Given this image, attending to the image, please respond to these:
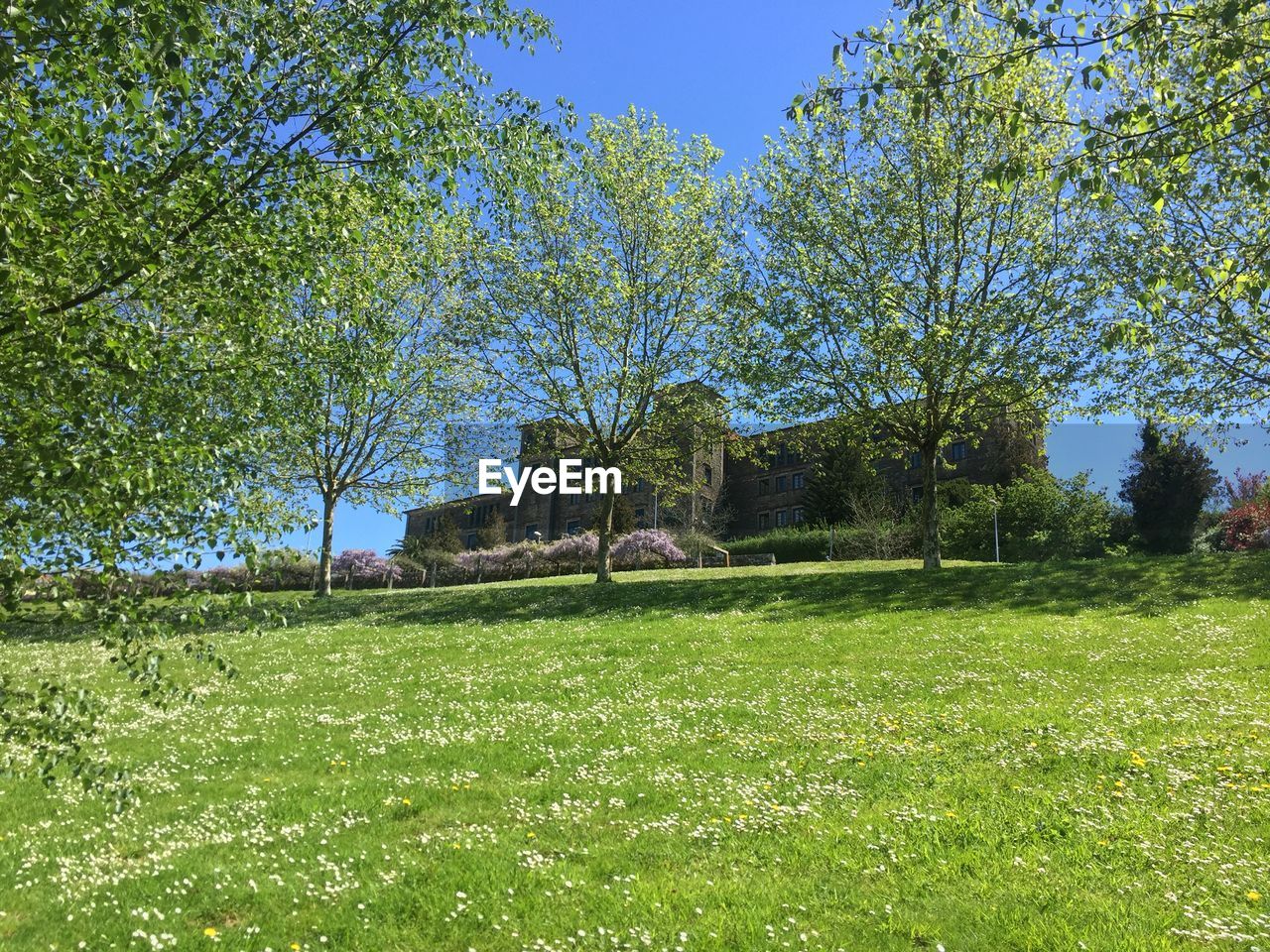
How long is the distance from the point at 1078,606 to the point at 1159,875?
47.5ft

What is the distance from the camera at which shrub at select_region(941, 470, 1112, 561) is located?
1688 inches

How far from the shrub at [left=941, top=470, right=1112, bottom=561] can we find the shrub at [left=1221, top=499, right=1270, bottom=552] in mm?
5863

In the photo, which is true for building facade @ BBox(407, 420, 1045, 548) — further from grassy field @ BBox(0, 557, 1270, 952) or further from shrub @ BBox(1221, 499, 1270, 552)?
grassy field @ BBox(0, 557, 1270, 952)

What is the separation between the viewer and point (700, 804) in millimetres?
8438

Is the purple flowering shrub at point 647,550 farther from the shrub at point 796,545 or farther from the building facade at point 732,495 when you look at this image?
the shrub at point 796,545

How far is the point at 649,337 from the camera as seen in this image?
32.8 m

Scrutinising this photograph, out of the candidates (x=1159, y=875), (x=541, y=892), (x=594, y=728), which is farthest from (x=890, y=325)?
(x=541, y=892)

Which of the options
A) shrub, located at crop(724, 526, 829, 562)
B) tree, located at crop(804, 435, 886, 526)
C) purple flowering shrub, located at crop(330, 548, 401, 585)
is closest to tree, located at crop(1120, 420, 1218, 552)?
tree, located at crop(804, 435, 886, 526)

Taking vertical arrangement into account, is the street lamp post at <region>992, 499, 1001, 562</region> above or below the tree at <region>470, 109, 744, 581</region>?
below

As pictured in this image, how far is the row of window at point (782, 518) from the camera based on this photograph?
71.9 m

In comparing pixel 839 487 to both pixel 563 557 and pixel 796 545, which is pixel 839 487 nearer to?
pixel 796 545

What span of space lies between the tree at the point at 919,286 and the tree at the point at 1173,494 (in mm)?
23316

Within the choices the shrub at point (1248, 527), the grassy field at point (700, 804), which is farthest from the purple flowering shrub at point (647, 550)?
the grassy field at point (700, 804)

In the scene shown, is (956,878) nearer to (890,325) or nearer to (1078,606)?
(1078,606)
